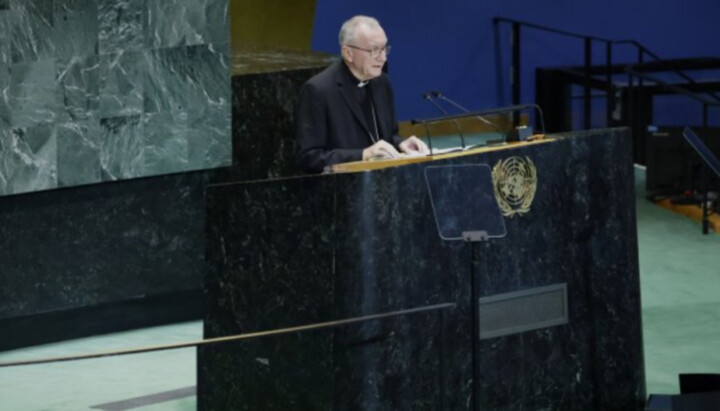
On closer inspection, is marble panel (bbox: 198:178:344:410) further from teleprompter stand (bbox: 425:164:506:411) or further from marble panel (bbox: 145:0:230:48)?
marble panel (bbox: 145:0:230:48)

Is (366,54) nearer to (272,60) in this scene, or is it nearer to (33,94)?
(33,94)

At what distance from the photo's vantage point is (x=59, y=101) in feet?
25.6

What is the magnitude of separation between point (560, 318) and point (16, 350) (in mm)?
3204

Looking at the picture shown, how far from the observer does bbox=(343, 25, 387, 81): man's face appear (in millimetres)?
5978

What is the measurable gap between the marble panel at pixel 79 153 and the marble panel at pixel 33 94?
117 mm

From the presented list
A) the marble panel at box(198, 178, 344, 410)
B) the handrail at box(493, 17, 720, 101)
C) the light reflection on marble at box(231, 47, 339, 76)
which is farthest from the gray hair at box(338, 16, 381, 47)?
the handrail at box(493, 17, 720, 101)

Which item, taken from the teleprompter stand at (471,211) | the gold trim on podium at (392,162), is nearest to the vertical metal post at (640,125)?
the gold trim on podium at (392,162)

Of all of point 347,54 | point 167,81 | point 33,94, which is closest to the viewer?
point 347,54

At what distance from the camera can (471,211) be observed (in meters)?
5.46

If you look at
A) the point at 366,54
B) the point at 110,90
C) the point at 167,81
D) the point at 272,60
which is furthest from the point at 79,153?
the point at 366,54

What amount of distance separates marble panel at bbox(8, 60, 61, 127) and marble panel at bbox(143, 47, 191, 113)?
1.73ft

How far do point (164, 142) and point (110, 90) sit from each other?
433 mm

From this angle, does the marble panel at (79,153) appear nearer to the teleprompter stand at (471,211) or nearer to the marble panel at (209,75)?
the marble panel at (209,75)

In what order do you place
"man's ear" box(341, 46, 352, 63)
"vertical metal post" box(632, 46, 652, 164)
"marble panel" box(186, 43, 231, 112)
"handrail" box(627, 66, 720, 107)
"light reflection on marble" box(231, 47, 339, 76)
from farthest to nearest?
"vertical metal post" box(632, 46, 652, 164), "handrail" box(627, 66, 720, 107), "light reflection on marble" box(231, 47, 339, 76), "marble panel" box(186, 43, 231, 112), "man's ear" box(341, 46, 352, 63)
